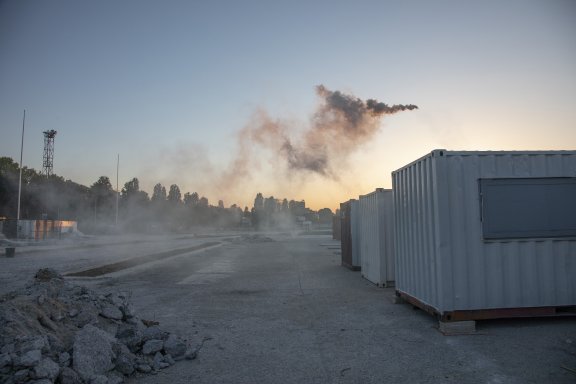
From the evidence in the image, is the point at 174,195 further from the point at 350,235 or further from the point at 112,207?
the point at 350,235

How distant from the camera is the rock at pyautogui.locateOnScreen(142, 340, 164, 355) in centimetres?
598

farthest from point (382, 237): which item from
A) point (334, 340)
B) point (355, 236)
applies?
point (334, 340)

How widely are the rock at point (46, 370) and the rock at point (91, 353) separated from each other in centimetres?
27

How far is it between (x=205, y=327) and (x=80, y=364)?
10.4 feet

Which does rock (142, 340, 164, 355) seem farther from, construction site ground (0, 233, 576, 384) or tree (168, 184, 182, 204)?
tree (168, 184, 182, 204)

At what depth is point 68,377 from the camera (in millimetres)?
4711

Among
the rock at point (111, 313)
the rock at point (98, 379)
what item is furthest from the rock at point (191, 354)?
the rock at point (111, 313)

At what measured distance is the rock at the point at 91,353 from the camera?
16.3 ft

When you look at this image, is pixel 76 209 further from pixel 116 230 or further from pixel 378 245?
pixel 378 245

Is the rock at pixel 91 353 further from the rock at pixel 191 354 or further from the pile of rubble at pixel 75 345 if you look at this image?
the rock at pixel 191 354

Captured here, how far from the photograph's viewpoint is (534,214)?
7457mm

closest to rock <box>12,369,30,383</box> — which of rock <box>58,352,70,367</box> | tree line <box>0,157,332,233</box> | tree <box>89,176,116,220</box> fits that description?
rock <box>58,352,70,367</box>

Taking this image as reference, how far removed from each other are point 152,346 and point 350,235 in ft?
39.3

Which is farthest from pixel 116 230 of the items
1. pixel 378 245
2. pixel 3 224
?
pixel 378 245
